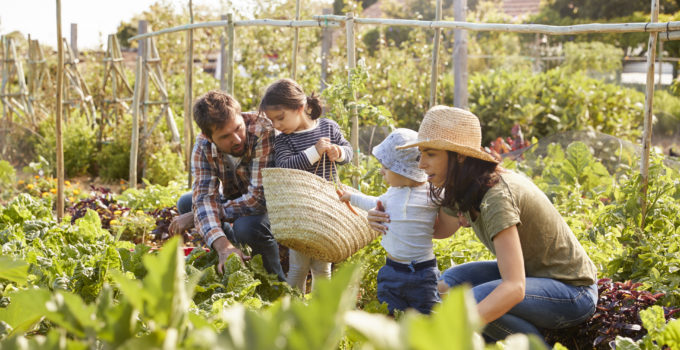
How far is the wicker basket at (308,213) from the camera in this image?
2.60 meters

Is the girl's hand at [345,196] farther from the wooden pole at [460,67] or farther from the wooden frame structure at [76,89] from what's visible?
the wooden frame structure at [76,89]

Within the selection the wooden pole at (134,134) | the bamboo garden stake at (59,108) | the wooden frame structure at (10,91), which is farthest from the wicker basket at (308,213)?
the wooden frame structure at (10,91)

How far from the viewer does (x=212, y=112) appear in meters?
2.78

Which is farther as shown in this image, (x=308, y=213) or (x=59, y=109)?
(x=59, y=109)

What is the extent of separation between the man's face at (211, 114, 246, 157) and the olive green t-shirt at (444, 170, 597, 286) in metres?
1.03

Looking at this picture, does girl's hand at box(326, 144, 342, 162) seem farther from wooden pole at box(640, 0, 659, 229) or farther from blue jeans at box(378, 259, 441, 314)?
wooden pole at box(640, 0, 659, 229)

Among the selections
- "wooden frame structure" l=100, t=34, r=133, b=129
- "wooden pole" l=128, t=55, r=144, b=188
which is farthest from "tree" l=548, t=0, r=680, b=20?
"wooden pole" l=128, t=55, r=144, b=188

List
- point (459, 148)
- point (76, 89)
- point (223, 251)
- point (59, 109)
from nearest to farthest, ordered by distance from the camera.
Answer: point (459, 148) < point (223, 251) < point (59, 109) < point (76, 89)

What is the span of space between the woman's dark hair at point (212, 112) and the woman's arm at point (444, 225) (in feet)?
3.28

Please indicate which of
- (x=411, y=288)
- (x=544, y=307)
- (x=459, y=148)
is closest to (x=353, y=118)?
(x=411, y=288)

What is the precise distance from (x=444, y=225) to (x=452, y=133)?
1.55 feet

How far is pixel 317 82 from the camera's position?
27.3 ft

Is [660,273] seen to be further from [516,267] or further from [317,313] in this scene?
[317,313]

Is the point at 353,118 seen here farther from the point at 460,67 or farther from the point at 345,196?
the point at 460,67
